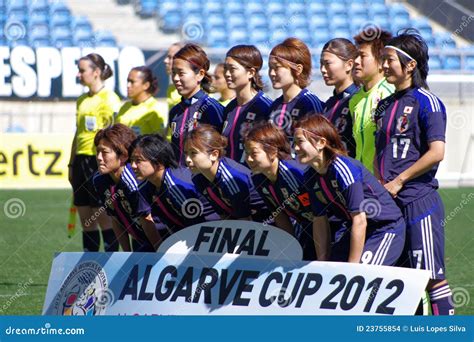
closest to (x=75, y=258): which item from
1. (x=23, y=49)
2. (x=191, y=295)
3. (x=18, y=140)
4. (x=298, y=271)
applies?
(x=191, y=295)

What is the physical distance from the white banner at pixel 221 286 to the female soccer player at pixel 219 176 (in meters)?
0.51

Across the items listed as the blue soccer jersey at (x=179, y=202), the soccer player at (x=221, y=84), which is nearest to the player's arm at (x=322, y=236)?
the blue soccer jersey at (x=179, y=202)

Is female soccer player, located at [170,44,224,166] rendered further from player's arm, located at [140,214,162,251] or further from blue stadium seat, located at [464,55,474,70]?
blue stadium seat, located at [464,55,474,70]

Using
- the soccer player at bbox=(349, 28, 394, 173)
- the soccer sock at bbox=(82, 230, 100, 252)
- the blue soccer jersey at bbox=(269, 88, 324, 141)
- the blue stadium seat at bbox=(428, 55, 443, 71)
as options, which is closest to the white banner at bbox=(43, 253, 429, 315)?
the soccer player at bbox=(349, 28, 394, 173)

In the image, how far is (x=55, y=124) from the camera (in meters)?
17.5

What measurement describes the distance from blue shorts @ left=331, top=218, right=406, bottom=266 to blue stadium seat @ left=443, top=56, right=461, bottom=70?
12.9m

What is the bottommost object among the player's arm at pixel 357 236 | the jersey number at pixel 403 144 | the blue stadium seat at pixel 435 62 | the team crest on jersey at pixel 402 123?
the blue stadium seat at pixel 435 62

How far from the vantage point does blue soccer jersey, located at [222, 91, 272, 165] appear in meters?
6.63

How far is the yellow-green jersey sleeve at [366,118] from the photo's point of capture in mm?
6109

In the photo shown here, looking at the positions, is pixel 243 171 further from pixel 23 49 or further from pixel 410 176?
pixel 23 49

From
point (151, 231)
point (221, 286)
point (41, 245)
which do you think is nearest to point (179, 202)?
point (151, 231)

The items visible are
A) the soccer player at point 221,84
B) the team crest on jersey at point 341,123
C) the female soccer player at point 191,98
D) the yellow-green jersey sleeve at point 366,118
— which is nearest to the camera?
the yellow-green jersey sleeve at point 366,118

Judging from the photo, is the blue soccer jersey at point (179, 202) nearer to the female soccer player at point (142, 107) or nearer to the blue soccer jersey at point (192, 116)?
the blue soccer jersey at point (192, 116)

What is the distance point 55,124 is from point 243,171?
11990mm
